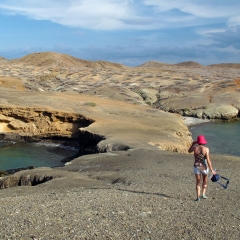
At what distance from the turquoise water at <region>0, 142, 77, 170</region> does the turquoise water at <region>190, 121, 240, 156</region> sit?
10212mm

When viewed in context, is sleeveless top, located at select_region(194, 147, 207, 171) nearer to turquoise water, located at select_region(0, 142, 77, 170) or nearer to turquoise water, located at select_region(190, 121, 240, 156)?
turquoise water, located at select_region(0, 142, 77, 170)

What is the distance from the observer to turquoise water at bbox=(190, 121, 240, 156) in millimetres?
27078

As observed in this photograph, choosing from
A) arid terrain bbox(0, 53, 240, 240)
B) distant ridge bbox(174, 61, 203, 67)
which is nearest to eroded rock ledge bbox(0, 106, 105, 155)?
arid terrain bbox(0, 53, 240, 240)

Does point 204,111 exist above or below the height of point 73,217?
below

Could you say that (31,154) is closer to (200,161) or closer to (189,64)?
(200,161)

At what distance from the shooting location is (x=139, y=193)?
35.2ft

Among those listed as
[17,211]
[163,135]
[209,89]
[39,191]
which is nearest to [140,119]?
[163,135]

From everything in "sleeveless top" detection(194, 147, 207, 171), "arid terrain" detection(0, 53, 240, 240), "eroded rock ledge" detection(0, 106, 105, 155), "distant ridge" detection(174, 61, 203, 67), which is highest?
"sleeveless top" detection(194, 147, 207, 171)

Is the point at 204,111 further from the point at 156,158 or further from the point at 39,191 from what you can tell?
the point at 39,191

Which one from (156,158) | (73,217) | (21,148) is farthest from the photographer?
(21,148)

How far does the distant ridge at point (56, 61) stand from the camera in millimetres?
91375

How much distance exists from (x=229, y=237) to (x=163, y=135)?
1549 centimetres

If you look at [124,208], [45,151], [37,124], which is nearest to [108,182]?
[124,208]

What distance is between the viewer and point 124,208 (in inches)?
357
